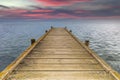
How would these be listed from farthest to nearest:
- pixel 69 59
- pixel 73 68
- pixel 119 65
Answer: pixel 119 65
pixel 69 59
pixel 73 68

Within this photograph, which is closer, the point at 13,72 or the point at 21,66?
the point at 13,72

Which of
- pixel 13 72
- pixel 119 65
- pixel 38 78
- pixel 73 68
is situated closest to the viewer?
pixel 38 78

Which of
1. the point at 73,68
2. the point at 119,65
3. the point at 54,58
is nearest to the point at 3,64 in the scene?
Result: the point at 119,65

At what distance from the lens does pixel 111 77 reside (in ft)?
18.5

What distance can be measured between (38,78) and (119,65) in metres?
17.7

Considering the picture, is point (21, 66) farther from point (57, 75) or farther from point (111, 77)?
point (111, 77)

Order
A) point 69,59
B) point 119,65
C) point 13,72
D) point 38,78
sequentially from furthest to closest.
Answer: point 119,65, point 69,59, point 13,72, point 38,78

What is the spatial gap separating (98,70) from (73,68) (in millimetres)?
937

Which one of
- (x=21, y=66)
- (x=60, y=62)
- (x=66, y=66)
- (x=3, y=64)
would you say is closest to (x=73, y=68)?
(x=66, y=66)

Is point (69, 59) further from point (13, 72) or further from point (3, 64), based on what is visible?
point (3, 64)

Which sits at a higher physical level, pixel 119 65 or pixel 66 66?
pixel 66 66

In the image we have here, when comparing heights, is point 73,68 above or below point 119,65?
above

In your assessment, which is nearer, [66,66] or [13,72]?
[13,72]

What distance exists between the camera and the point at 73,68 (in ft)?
21.6
